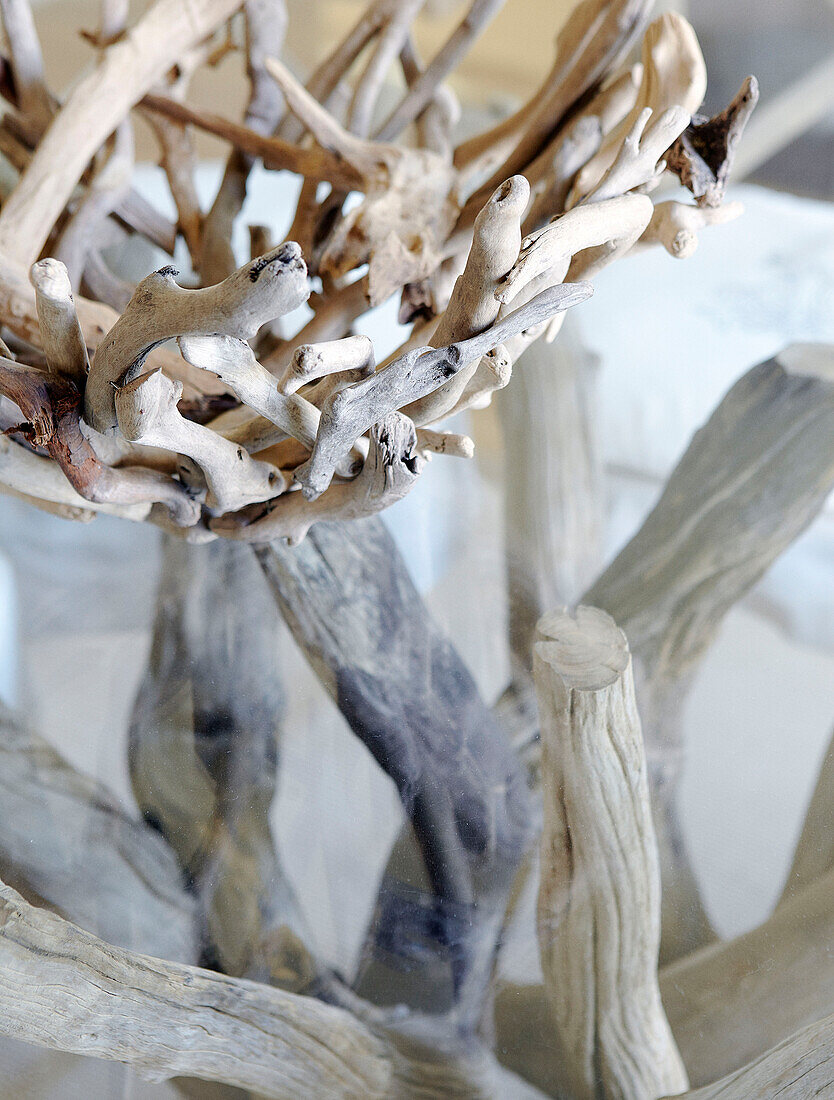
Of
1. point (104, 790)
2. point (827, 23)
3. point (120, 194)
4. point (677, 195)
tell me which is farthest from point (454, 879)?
point (827, 23)

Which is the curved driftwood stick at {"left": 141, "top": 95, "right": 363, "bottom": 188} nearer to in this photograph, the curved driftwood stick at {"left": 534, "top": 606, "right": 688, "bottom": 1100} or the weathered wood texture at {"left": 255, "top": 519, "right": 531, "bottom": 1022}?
the weathered wood texture at {"left": 255, "top": 519, "right": 531, "bottom": 1022}

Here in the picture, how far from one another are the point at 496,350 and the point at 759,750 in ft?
0.93

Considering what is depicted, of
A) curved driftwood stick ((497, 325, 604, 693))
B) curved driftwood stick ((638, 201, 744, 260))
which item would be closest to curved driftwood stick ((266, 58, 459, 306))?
curved driftwood stick ((638, 201, 744, 260))

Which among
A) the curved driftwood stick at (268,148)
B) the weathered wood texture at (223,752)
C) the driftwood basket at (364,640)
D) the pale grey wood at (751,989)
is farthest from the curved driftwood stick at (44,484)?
the pale grey wood at (751,989)

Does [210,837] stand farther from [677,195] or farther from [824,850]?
[677,195]

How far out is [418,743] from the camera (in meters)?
0.45

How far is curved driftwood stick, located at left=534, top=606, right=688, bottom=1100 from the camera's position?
0.39 metres

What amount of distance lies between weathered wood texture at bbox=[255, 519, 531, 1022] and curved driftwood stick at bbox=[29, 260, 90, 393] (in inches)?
7.9

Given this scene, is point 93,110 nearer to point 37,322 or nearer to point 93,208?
point 93,208

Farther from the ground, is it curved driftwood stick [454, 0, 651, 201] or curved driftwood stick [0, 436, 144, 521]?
curved driftwood stick [454, 0, 651, 201]

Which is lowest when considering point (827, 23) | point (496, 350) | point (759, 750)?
point (759, 750)

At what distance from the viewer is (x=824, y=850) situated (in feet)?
1.41

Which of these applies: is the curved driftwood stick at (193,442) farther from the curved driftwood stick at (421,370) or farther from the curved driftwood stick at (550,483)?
the curved driftwood stick at (550,483)

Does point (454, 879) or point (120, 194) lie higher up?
point (120, 194)
